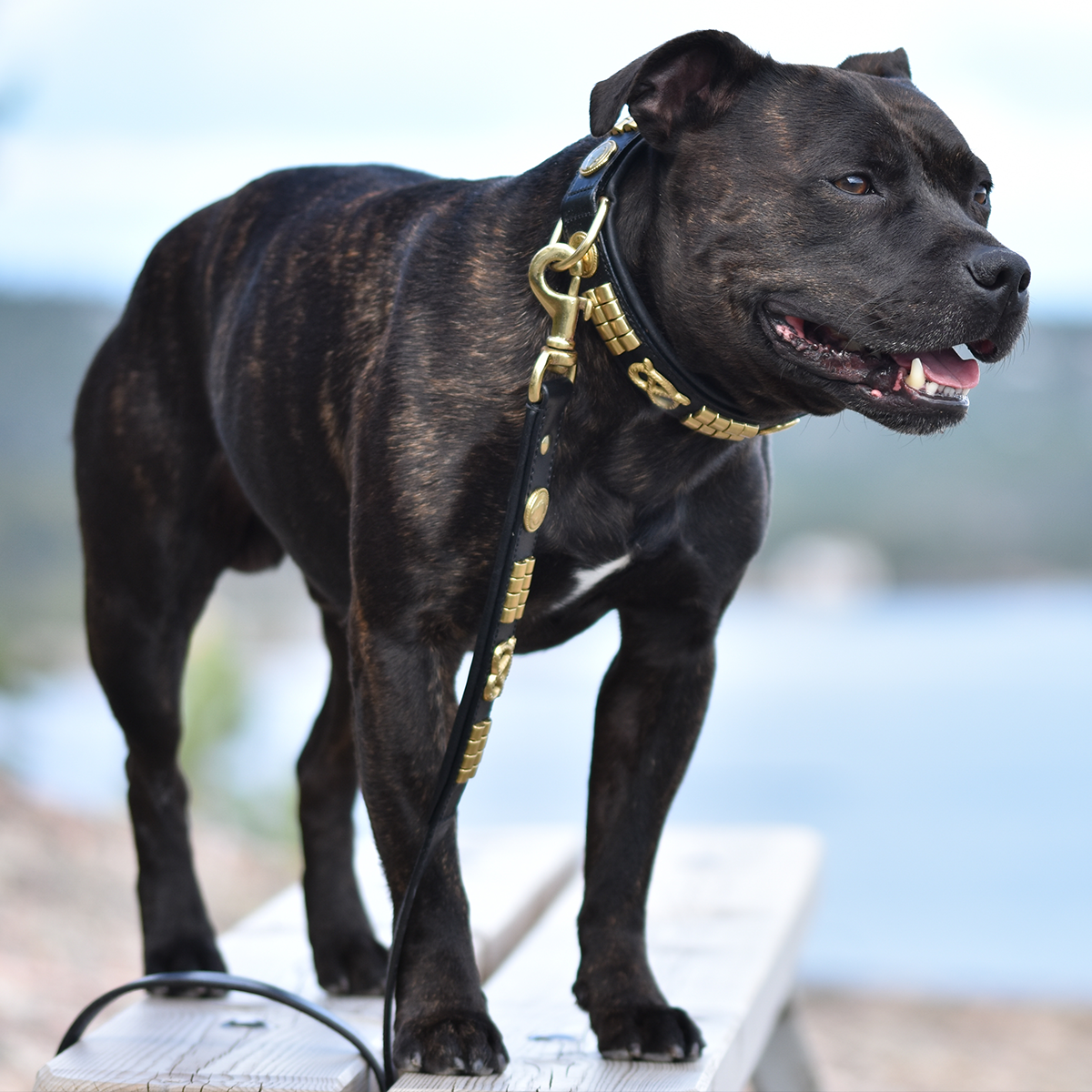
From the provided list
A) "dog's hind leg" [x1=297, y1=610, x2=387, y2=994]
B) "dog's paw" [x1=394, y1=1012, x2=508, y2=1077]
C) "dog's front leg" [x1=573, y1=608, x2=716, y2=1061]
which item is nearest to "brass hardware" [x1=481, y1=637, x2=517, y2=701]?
"dog's front leg" [x1=573, y1=608, x2=716, y2=1061]

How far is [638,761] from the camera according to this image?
2.06 m

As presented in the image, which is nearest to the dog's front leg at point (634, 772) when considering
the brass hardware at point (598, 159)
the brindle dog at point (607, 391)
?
the brindle dog at point (607, 391)

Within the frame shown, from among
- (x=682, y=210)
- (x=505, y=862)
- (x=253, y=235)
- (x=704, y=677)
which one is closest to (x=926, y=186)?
(x=682, y=210)

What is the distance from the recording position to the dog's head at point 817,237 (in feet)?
5.34

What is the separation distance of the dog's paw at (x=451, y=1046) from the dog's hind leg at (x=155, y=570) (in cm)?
73

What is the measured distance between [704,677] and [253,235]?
107cm

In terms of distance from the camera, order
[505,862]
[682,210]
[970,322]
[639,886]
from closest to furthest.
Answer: [970,322] < [682,210] < [639,886] < [505,862]

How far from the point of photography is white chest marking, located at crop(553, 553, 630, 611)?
1.87 metres

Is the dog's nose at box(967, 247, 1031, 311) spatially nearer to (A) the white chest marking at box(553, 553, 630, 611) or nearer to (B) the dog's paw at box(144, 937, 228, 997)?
(A) the white chest marking at box(553, 553, 630, 611)

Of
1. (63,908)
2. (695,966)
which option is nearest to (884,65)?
(695,966)

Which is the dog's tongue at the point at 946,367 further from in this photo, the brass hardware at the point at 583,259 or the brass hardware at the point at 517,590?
the brass hardware at the point at 517,590

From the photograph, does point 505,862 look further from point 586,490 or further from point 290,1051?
point 586,490

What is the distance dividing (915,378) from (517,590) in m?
0.53

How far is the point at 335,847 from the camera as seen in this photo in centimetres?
250
